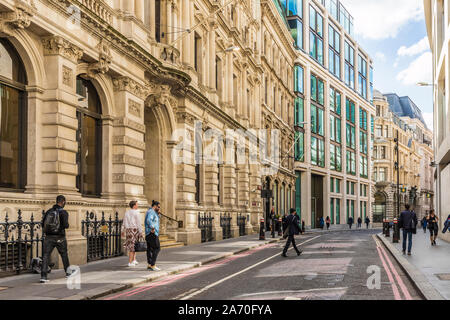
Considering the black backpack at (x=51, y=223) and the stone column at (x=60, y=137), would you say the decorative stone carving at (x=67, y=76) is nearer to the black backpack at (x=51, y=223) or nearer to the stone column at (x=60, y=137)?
the stone column at (x=60, y=137)

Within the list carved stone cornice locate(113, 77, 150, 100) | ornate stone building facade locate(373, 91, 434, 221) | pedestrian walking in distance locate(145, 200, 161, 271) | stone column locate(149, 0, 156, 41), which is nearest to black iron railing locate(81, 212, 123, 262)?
pedestrian walking in distance locate(145, 200, 161, 271)

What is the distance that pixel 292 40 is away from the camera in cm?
5841

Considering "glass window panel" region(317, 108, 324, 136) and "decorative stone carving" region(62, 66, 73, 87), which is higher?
"glass window panel" region(317, 108, 324, 136)

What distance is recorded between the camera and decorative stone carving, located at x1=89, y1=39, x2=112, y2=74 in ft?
57.3

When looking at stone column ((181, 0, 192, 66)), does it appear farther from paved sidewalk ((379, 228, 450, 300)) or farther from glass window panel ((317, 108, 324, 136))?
glass window panel ((317, 108, 324, 136))

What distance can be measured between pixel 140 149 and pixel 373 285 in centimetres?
1114

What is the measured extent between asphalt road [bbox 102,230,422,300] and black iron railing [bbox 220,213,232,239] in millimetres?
14697

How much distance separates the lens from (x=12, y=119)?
560 inches

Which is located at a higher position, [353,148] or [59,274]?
[353,148]

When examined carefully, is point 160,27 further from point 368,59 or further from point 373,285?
point 368,59

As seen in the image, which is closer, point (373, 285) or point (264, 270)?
point (373, 285)

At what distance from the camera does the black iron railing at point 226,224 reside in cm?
3166
